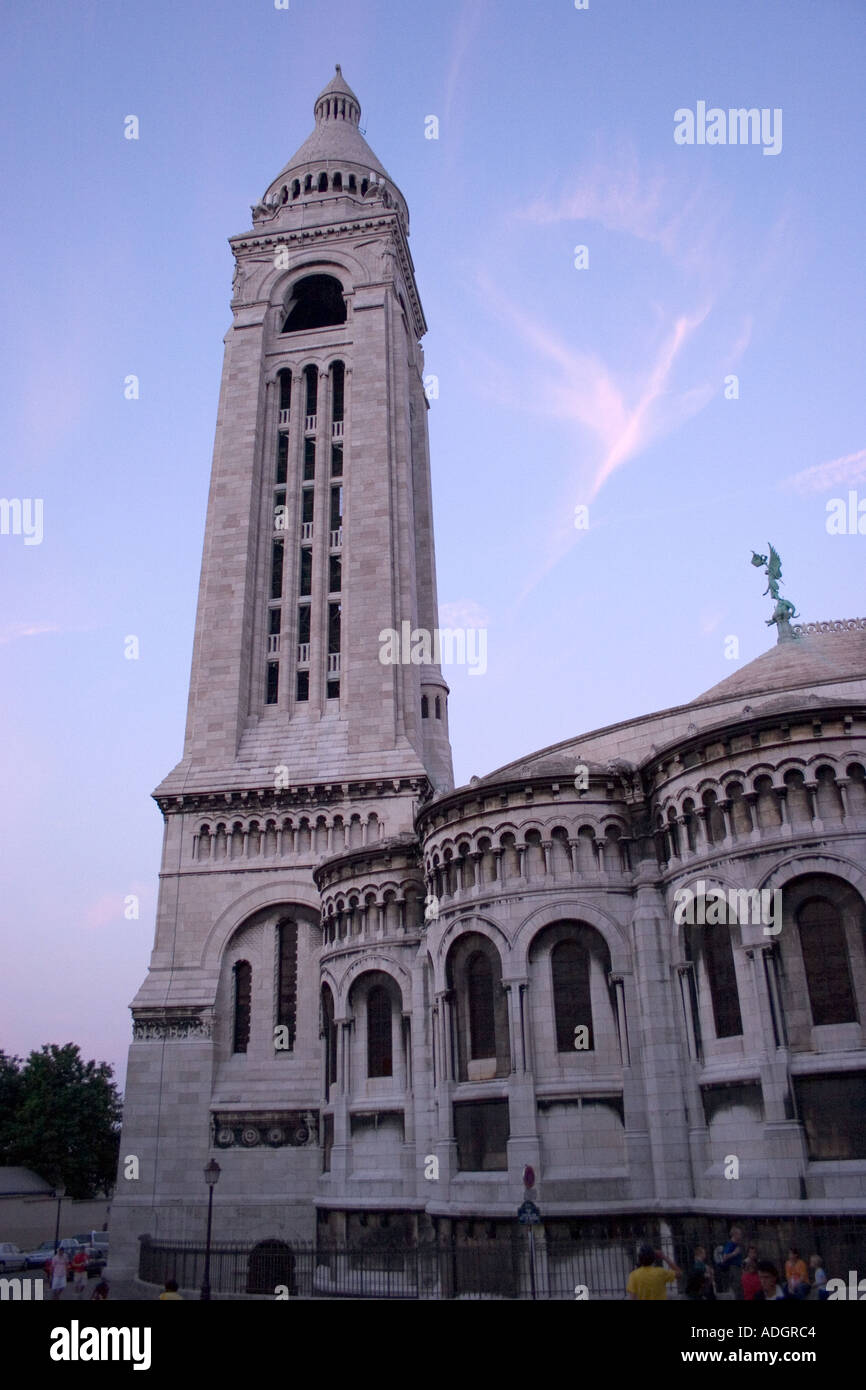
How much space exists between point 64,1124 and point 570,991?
50.6 meters

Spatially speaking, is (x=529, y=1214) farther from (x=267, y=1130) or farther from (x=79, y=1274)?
(x=267, y=1130)

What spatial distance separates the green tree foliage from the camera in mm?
64875

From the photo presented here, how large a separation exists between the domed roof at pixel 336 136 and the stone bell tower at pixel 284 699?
320 mm

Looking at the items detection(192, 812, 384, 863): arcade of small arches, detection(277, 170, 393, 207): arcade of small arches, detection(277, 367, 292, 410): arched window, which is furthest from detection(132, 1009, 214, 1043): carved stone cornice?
detection(277, 170, 393, 207): arcade of small arches

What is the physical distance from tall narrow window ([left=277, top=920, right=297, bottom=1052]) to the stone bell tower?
0.26ft

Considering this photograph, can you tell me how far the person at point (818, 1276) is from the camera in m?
15.6

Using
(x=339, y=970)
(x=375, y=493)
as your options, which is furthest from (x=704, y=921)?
(x=375, y=493)

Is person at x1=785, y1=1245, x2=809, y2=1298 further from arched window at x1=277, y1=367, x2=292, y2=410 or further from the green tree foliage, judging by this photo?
the green tree foliage

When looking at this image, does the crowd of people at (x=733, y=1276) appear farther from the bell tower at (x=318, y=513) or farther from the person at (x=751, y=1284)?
the bell tower at (x=318, y=513)

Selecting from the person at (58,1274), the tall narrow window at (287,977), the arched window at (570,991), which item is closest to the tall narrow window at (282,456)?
the tall narrow window at (287,977)

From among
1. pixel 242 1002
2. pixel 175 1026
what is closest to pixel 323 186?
pixel 242 1002
